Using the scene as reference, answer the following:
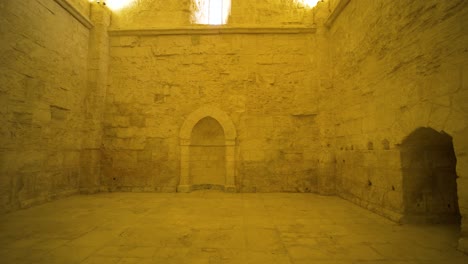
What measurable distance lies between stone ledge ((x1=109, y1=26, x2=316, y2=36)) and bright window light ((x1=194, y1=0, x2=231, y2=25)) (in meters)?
0.83

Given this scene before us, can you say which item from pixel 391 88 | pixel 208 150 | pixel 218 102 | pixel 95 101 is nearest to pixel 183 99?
pixel 218 102

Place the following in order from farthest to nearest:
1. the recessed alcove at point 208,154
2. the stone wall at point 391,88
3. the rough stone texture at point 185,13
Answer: the rough stone texture at point 185,13, the recessed alcove at point 208,154, the stone wall at point 391,88

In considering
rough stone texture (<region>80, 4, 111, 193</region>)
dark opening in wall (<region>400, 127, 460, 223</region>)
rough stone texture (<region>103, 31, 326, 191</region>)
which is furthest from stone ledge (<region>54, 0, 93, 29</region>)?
dark opening in wall (<region>400, 127, 460, 223</region>)

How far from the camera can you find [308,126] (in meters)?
6.02

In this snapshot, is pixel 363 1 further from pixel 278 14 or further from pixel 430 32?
pixel 278 14

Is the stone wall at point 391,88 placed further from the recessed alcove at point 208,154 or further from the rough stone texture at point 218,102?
the recessed alcove at point 208,154

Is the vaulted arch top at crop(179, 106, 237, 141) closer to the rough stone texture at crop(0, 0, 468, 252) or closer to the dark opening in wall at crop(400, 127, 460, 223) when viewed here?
the rough stone texture at crop(0, 0, 468, 252)

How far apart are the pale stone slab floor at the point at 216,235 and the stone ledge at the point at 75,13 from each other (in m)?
4.27

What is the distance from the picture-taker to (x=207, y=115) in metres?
6.06

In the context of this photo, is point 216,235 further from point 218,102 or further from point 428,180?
point 218,102

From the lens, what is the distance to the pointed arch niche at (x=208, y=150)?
19.7ft

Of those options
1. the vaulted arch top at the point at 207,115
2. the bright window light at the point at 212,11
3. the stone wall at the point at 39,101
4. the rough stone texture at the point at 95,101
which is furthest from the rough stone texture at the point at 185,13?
the vaulted arch top at the point at 207,115

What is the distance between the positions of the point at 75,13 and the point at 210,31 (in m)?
3.21

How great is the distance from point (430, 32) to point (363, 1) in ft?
6.36
